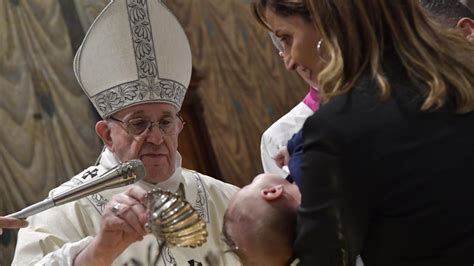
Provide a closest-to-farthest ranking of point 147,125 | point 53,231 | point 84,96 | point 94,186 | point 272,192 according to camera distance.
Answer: point 272,192 → point 94,186 → point 53,231 → point 147,125 → point 84,96

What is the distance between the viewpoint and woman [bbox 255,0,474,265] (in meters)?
1.68

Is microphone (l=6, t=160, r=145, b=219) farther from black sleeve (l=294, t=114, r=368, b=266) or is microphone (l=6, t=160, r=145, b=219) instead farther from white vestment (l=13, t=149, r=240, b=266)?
black sleeve (l=294, t=114, r=368, b=266)

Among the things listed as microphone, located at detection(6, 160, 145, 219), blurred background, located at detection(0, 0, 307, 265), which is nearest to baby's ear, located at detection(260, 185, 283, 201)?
microphone, located at detection(6, 160, 145, 219)

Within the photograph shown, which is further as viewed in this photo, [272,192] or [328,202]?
[272,192]

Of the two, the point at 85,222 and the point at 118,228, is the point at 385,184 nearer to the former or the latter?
the point at 118,228

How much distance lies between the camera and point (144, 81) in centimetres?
337

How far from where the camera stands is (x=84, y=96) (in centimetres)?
467

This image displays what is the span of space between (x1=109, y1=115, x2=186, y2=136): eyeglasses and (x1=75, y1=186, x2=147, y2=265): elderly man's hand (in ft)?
2.12

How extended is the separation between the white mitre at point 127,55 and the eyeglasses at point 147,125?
123 millimetres

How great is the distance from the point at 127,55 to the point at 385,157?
1.90 m

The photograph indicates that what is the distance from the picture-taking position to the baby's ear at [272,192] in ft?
5.98

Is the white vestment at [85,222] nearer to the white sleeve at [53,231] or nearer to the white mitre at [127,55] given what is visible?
the white sleeve at [53,231]

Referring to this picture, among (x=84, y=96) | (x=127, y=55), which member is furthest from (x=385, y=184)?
(x=84, y=96)

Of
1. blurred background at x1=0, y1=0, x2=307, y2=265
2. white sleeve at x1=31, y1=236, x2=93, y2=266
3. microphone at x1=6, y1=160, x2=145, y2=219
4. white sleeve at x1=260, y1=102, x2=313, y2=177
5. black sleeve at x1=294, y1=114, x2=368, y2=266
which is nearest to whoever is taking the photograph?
black sleeve at x1=294, y1=114, x2=368, y2=266
